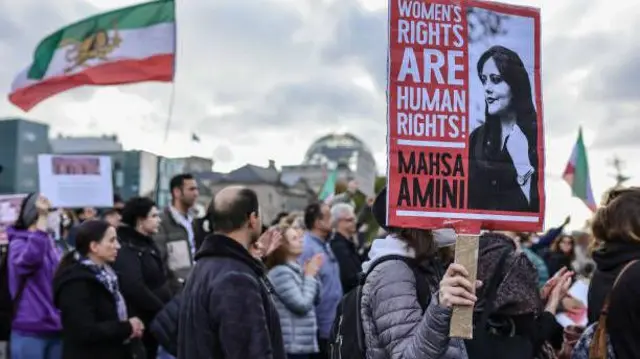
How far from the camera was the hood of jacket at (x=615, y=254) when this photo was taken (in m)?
4.18

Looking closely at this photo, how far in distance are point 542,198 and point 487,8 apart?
29.8 inches

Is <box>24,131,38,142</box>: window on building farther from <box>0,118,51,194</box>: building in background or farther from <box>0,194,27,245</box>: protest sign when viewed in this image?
<box>0,194,27,245</box>: protest sign

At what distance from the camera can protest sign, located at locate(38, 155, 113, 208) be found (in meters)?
10.3

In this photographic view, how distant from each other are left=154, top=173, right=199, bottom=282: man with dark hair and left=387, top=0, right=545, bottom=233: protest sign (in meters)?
5.36

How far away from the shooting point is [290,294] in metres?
7.43

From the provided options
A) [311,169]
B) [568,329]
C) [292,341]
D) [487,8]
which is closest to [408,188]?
[487,8]

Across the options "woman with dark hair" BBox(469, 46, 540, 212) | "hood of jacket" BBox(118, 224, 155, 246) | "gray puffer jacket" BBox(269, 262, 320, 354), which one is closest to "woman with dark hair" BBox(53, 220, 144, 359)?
"hood of jacket" BBox(118, 224, 155, 246)

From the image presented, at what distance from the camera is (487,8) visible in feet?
10.8

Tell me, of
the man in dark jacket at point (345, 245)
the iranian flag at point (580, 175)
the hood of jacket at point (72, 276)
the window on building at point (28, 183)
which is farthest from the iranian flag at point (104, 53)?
the window on building at point (28, 183)

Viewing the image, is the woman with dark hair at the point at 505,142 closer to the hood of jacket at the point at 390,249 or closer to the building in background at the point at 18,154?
the hood of jacket at the point at 390,249

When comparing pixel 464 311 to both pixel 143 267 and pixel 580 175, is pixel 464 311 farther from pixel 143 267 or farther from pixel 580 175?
pixel 580 175

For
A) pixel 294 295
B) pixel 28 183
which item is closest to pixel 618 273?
pixel 294 295

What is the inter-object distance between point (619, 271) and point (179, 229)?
5145mm

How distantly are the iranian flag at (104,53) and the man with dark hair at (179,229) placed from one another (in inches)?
95.5
